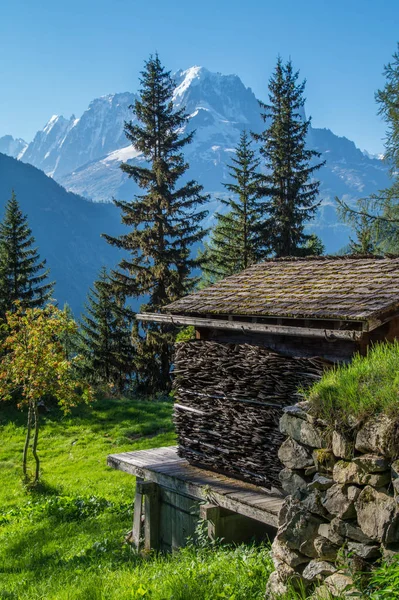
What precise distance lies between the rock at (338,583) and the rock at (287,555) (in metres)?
0.46

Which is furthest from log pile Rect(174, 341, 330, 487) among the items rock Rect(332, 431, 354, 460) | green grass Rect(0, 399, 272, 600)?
rock Rect(332, 431, 354, 460)

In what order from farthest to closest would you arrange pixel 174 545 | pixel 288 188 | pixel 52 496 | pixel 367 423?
pixel 288 188 → pixel 52 496 → pixel 174 545 → pixel 367 423

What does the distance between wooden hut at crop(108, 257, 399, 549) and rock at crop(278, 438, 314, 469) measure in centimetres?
243

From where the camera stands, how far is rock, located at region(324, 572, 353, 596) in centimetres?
412

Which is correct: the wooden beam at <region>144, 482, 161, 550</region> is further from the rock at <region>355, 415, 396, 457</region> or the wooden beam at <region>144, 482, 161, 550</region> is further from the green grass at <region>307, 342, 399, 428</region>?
the rock at <region>355, 415, 396, 457</region>

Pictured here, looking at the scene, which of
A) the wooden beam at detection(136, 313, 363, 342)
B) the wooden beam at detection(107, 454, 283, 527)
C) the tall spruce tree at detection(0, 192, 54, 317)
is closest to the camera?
the wooden beam at detection(136, 313, 363, 342)

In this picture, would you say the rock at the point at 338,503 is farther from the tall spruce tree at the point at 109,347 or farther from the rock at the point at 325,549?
the tall spruce tree at the point at 109,347

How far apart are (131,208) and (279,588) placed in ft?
76.0

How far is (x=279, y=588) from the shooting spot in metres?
4.82

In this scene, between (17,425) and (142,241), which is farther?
(142,241)

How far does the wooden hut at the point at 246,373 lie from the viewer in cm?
768

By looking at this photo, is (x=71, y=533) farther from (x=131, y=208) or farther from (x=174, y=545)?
(x=131, y=208)

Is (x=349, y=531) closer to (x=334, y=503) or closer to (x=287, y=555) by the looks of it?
(x=334, y=503)

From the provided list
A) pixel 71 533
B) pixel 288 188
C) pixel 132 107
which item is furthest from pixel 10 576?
pixel 132 107
